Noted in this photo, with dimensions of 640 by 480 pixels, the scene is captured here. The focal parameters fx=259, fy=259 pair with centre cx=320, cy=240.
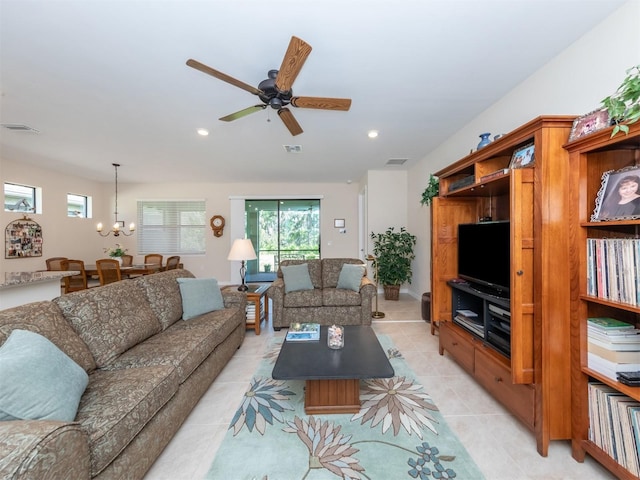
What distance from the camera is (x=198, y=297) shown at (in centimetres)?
269

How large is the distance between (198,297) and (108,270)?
3156mm

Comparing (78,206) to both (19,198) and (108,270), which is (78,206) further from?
(108,270)

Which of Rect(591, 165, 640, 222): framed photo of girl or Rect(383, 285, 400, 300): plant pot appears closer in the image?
Rect(591, 165, 640, 222): framed photo of girl

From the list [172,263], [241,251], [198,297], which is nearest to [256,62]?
[241,251]

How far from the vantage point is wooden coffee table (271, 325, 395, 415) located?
1.73 metres

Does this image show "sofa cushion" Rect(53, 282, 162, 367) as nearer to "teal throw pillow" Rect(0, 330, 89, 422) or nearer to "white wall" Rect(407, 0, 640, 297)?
"teal throw pillow" Rect(0, 330, 89, 422)

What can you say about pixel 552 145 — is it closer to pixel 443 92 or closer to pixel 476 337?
pixel 443 92

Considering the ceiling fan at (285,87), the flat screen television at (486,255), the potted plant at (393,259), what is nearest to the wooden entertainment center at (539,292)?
the flat screen television at (486,255)

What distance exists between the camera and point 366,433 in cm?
169

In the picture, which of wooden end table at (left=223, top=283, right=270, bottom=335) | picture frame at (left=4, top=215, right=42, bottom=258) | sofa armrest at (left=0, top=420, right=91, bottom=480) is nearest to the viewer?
sofa armrest at (left=0, top=420, right=91, bottom=480)

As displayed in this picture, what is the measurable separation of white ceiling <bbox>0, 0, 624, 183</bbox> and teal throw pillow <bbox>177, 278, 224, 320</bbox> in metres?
1.90

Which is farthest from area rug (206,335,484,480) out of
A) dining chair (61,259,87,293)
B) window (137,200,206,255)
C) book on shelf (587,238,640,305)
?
window (137,200,206,255)

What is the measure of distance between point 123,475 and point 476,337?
248 centimetres

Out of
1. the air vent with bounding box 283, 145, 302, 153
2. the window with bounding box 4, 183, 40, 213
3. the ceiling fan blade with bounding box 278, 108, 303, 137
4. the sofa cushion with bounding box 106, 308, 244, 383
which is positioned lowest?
the sofa cushion with bounding box 106, 308, 244, 383
